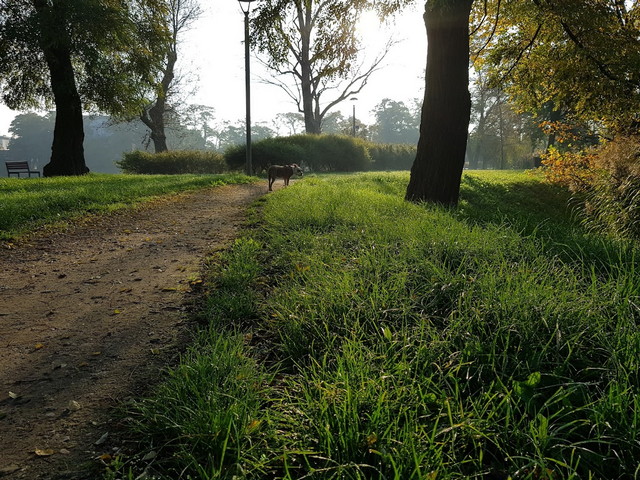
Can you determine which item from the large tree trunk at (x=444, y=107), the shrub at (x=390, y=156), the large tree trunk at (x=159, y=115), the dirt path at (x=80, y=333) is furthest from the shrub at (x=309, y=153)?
the dirt path at (x=80, y=333)

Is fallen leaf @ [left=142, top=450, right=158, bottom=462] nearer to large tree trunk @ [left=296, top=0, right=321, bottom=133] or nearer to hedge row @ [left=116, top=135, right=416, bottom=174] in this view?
hedge row @ [left=116, top=135, right=416, bottom=174]

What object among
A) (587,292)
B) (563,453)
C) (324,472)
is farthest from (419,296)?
(324,472)

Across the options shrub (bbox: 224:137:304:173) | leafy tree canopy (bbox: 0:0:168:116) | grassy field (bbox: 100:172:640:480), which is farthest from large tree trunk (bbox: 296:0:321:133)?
grassy field (bbox: 100:172:640:480)

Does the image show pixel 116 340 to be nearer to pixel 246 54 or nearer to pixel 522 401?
pixel 522 401

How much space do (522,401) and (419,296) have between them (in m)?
1.08

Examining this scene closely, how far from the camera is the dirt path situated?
178cm

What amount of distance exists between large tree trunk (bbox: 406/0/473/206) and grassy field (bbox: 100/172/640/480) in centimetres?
440

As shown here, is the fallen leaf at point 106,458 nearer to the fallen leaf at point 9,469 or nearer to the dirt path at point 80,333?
the dirt path at point 80,333

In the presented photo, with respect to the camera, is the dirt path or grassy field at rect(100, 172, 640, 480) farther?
the dirt path

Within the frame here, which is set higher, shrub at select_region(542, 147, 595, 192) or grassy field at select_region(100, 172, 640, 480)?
shrub at select_region(542, 147, 595, 192)

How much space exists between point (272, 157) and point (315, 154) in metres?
5.40

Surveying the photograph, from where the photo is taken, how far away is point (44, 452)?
1.69 metres

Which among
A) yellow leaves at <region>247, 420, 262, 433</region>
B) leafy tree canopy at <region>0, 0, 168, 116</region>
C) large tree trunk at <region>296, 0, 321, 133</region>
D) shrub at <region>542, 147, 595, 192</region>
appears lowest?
yellow leaves at <region>247, 420, 262, 433</region>

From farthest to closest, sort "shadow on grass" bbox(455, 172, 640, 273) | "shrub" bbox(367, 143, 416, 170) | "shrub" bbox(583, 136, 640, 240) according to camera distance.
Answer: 1. "shrub" bbox(367, 143, 416, 170)
2. "shrub" bbox(583, 136, 640, 240)
3. "shadow on grass" bbox(455, 172, 640, 273)
